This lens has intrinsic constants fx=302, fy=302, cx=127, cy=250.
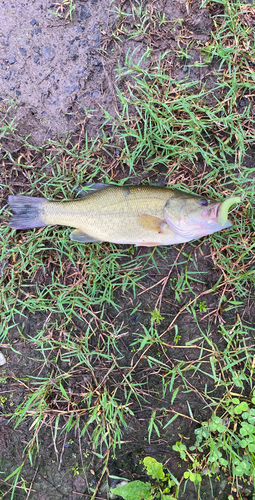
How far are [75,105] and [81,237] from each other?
53.6 inches

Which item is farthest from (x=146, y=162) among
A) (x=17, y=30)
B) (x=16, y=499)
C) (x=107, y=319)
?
(x=16, y=499)

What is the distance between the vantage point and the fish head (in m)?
2.64

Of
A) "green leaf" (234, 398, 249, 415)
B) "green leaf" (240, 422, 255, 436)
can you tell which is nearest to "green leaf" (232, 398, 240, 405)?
"green leaf" (234, 398, 249, 415)

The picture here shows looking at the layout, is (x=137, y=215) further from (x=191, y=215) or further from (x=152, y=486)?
(x=152, y=486)

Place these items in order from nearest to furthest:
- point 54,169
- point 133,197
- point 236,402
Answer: point 133,197 → point 236,402 → point 54,169

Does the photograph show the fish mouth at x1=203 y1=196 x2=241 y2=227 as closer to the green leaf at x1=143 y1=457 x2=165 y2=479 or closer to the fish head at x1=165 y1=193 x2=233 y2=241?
the fish head at x1=165 y1=193 x2=233 y2=241

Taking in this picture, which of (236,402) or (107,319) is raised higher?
(107,319)

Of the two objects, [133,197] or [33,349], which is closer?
[133,197]

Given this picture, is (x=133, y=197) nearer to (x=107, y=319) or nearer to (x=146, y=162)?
(x=146, y=162)

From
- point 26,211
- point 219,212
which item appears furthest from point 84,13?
point 219,212

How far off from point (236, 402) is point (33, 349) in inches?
80.6

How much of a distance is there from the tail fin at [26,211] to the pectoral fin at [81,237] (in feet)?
1.05

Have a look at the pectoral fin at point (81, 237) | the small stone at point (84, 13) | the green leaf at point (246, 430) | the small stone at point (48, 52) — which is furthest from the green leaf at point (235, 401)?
the small stone at point (84, 13)

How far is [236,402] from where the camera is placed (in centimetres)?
289
